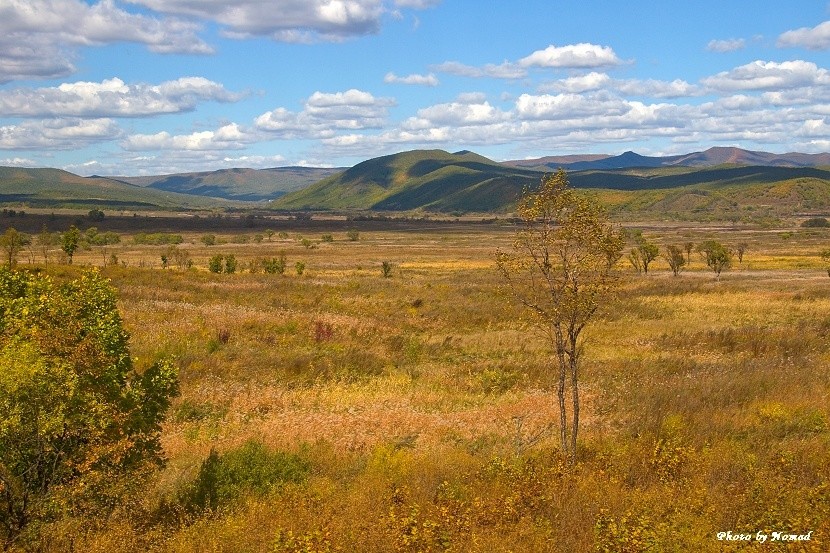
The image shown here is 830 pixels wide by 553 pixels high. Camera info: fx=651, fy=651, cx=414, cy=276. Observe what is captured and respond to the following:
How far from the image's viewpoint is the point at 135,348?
87.9 feet

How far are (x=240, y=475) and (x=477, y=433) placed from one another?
630 cm

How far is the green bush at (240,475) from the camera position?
37.9ft

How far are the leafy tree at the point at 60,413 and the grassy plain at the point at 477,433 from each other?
49 cm

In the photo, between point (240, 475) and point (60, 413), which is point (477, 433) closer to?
point (240, 475)

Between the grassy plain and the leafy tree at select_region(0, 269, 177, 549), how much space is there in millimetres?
494

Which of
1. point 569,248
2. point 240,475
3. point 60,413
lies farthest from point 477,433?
point 60,413

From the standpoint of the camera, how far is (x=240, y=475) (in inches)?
481

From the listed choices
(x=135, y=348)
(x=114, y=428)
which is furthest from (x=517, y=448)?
(x=135, y=348)

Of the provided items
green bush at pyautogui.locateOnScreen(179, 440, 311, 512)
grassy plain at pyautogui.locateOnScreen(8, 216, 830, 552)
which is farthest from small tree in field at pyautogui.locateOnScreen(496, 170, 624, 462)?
→ green bush at pyautogui.locateOnScreen(179, 440, 311, 512)

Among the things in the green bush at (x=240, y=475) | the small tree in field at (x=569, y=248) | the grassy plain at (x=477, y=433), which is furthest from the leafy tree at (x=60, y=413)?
the small tree in field at (x=569, y=248)

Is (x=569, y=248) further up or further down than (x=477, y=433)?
further up

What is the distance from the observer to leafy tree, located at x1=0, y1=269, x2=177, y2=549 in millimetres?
8359

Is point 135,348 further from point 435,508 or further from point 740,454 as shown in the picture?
point 740,454

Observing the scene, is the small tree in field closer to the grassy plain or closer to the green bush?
the grassy plain
